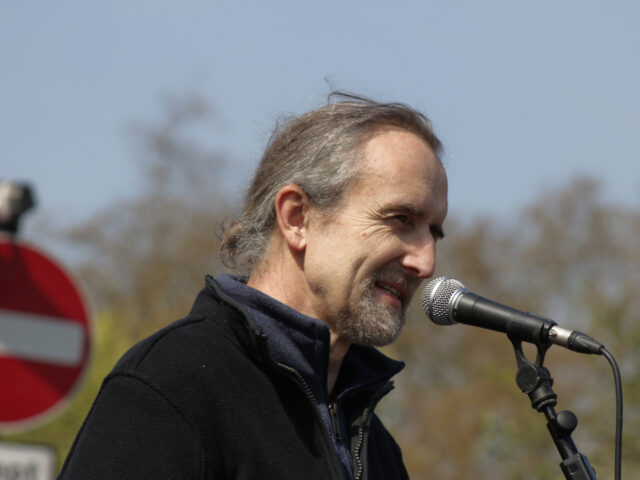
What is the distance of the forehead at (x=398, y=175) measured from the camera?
360 centimetres

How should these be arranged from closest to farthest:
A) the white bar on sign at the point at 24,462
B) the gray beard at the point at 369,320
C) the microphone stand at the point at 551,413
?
1. the microphone stand at the point at 551,413
2. the gray beard at the point at 369,320
3. the white bar on sign at the point at 24,462

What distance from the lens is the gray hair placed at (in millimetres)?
3678

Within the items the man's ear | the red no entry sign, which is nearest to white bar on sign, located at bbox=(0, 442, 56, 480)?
the red no entry sign

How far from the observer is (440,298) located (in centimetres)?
338

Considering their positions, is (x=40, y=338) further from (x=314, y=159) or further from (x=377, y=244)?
(x=377, y=244)

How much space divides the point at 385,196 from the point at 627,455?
10386 mm

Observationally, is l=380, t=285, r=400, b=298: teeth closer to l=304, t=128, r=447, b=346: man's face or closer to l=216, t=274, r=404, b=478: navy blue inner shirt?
l=304, t=128, r=447, b=346: man's face

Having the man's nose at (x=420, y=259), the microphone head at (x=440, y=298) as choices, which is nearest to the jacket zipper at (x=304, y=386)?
the microphone head at (x=440, y=298)

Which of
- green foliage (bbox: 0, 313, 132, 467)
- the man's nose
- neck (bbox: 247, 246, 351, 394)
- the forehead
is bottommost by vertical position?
green foliage (bbox: 0, 313, 132, 467)

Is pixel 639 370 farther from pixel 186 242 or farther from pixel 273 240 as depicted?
pixel 186 242

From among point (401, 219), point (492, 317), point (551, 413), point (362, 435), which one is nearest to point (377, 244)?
point (401, 219)

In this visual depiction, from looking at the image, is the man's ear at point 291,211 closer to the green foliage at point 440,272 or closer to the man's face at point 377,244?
the man's face at point 377,244

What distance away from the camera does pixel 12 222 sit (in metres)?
4.80

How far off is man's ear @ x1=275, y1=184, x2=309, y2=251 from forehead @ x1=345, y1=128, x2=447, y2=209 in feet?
0.51
